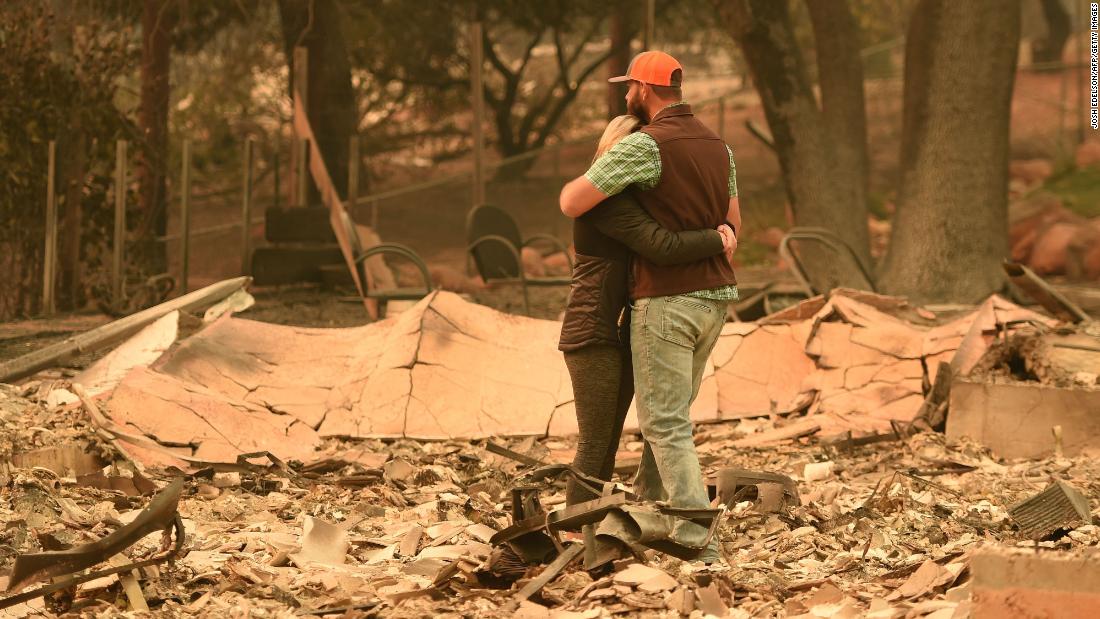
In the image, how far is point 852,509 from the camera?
5.90 metres

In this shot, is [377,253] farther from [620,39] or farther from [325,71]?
[620,39]

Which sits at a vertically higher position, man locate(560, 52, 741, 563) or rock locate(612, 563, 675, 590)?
man locate(560, 52, 741, 563)

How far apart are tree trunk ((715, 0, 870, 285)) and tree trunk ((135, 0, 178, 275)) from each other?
5.34 m

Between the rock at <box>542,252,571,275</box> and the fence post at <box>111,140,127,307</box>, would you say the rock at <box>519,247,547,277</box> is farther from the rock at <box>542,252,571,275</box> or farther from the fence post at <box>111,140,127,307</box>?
the fence post at <box>111,140,127,307</box>

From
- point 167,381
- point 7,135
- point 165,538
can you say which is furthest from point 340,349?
point 7,135

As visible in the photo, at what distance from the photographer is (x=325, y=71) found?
51.4 feet

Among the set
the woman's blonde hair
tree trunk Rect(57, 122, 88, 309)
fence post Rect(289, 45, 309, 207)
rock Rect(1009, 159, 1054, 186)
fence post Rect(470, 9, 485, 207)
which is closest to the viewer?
the woman's blonde hair

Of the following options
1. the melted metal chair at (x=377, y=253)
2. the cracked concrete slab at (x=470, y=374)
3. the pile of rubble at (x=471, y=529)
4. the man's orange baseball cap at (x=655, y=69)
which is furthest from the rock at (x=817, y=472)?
the melted metal chair at (x=377, y=253)

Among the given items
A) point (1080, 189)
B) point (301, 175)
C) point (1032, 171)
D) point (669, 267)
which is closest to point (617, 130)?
point (669, 267)

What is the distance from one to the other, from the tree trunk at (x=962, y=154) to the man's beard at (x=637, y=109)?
7165 millimetres

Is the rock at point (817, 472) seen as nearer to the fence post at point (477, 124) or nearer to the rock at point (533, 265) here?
the fence post at point (477, 124)

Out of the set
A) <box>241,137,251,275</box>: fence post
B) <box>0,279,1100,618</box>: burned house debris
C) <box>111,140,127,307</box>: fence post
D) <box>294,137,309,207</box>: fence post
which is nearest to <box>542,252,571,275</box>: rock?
<box>294,137,309,207</box>: fence post

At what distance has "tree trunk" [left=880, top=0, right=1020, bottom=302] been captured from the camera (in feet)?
38.0

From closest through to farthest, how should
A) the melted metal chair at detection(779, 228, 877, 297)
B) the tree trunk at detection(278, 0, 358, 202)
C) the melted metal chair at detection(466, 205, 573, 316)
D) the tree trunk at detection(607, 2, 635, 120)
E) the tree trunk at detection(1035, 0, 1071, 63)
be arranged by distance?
the melted metal chair at detection(779, 228, 877, 297), the melted metal chair at detection(466, 205, 573, 316), the tree trunk at detection(278, 0, 358, 202), the tree trunk at detection(607, 2, 635, 120), the tree trunk at detection(1035, 0, 1071, 63)
